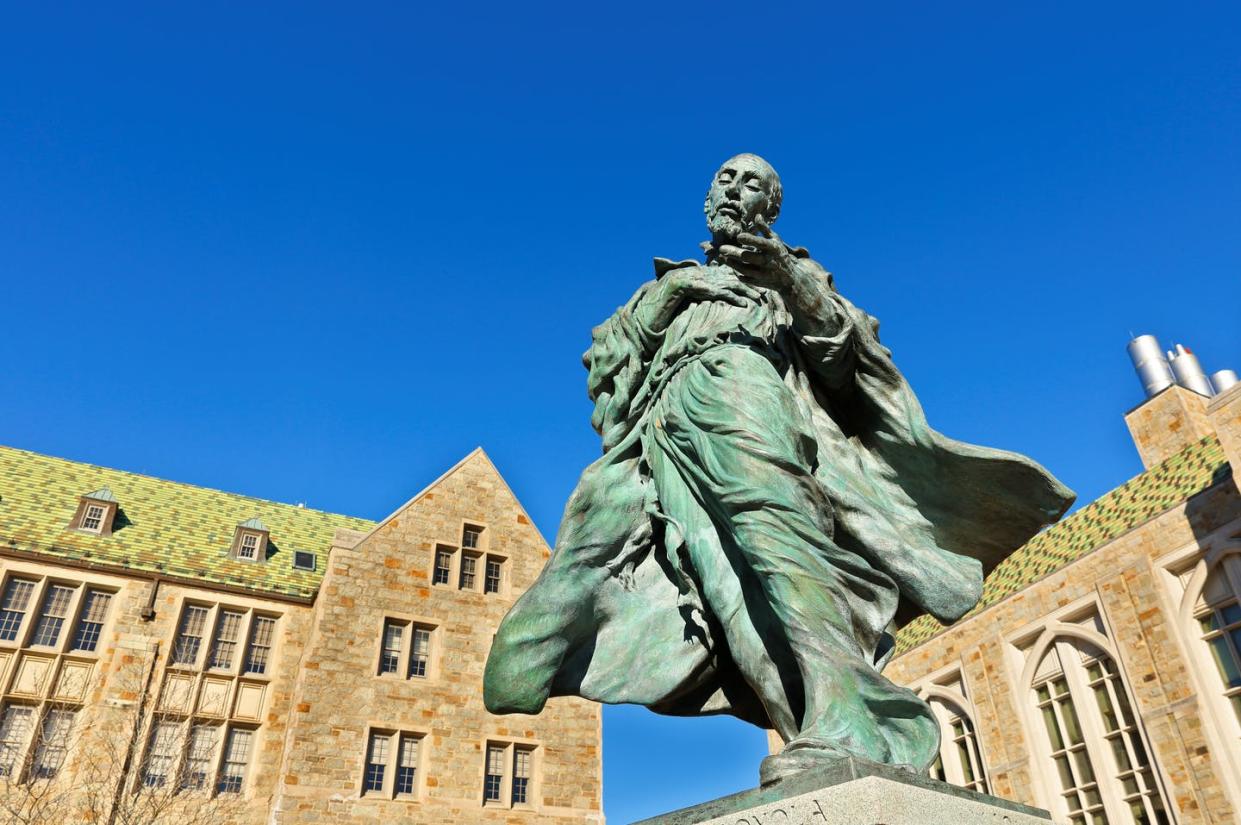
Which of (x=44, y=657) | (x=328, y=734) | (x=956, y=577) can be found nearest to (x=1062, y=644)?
(x=328, y=734)

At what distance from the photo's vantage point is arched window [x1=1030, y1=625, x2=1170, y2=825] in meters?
21.2

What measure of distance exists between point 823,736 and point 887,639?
959 mm

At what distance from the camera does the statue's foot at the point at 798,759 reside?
230cm

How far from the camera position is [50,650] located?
2373cm

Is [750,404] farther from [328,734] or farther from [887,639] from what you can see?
[328,734]

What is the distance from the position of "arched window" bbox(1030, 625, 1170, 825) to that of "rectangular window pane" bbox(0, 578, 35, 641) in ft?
87.3

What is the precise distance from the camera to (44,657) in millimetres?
23594

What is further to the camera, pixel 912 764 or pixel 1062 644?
pixel 1062 644

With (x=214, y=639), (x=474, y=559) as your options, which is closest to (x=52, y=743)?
(x=214, y=639)

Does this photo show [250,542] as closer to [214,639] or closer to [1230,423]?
[214,639]

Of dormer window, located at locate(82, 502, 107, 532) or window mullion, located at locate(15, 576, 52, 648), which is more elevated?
dormer window, located at locate(82, 502, 107, 532)

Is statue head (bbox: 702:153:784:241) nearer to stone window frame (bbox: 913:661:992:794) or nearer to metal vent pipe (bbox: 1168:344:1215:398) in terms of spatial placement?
stone window frame (bbox: 913:661:992:794)

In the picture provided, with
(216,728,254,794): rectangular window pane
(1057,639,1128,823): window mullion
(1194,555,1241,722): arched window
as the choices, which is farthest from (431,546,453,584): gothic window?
(1194,555,1241,722): arched window

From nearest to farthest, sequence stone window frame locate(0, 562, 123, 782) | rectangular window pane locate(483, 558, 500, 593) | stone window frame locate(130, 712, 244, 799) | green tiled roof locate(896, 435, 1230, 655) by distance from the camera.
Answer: green tiled roof locate(896, 435, 1230, 655)
stone window frame locate(0, 562, 123, 782)
stone window frame locate(130, 712, 244, 799)
rectangular window pane locate(483, 558, 500, 593)
